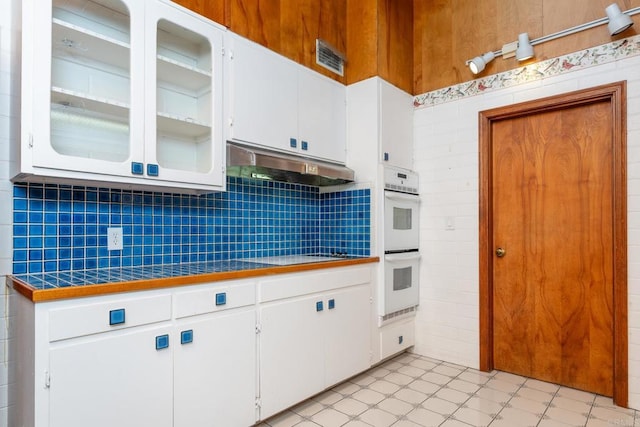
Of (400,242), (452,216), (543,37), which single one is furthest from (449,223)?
(543,37)

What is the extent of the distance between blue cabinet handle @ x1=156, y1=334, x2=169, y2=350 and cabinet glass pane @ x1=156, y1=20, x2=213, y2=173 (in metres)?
0.87

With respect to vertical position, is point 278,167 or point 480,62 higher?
point 480,62

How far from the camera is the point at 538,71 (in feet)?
8.56

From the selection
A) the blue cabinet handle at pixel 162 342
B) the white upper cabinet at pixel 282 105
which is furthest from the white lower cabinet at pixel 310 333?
the white upper cabinet at pixel 282 105

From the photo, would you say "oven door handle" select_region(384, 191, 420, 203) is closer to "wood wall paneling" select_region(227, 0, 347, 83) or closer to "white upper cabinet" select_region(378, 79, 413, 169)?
"white upper cabinet" select_region(378, 79, 413, 169)

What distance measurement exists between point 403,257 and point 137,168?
6.62 feet

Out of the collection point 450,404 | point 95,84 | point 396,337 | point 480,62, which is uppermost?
point 480,62

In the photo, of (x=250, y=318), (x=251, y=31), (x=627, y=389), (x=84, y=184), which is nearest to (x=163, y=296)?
(x=250, y=318)

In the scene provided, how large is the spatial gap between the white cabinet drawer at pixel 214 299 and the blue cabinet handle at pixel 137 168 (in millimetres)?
625

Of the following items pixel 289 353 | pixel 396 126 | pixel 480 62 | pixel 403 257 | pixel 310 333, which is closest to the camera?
pixel 289 353

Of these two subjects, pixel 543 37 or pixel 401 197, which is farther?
pixel 401 197

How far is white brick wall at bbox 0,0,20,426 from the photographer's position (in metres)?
1.65

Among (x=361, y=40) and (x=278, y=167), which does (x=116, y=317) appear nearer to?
(x=278, y=167)

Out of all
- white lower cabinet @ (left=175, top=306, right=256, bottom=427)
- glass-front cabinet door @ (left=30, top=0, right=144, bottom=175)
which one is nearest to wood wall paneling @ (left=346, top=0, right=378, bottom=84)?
glass-front cabinet door @ (left=30, top=0, right=144, bottom=175)
